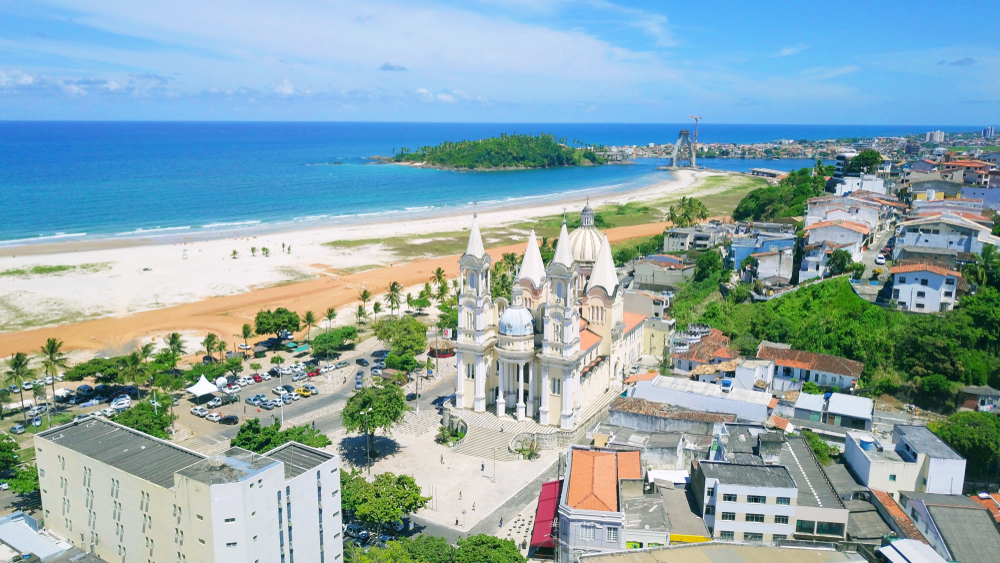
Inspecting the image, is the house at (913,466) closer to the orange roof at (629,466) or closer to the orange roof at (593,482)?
the orange roof at (629,466)

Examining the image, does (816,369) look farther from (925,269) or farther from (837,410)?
(925,269)

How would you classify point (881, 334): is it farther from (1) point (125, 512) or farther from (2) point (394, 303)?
(1) point (125, 512)

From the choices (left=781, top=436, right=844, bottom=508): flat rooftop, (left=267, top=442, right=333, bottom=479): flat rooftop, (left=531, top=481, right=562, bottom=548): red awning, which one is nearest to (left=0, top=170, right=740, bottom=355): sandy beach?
(left=267, top=442, right=333, bottom=479): flat rooftop

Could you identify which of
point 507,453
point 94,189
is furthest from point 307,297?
point 94,189

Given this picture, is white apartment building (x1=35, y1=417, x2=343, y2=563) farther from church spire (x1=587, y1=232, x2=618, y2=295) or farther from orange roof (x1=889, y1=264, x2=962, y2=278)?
orange roof (x1=889, y1=264, x2=962, y2=278)

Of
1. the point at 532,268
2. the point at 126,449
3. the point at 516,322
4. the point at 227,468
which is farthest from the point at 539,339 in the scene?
the point at 126,449

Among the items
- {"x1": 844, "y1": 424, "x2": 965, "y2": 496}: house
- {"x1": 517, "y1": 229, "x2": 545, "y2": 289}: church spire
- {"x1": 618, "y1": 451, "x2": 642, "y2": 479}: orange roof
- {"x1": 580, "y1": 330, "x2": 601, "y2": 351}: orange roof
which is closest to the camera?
{"x1": 844, "y1": 424, "x2": 965, "y2": 496}: house
